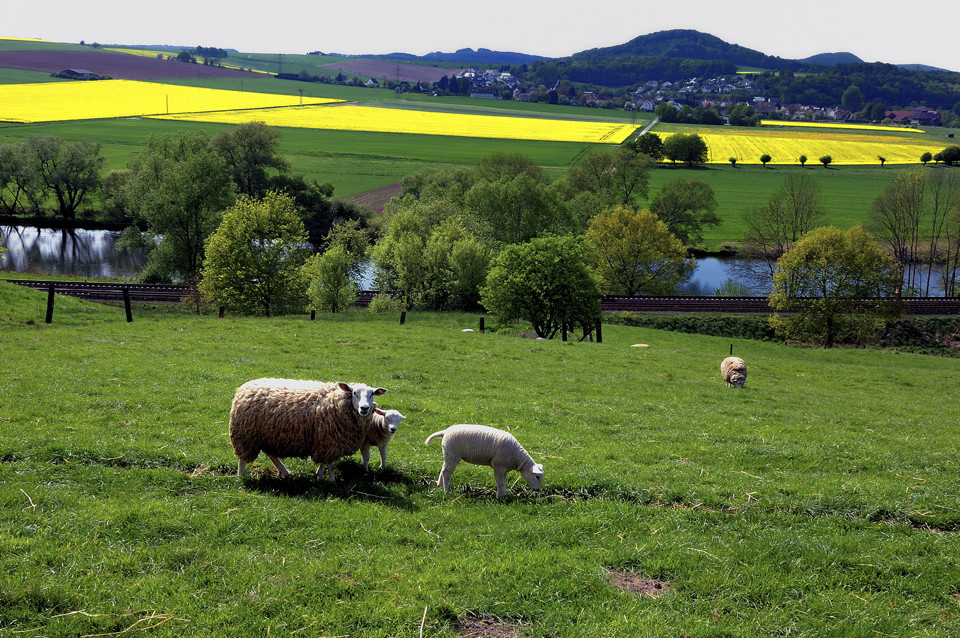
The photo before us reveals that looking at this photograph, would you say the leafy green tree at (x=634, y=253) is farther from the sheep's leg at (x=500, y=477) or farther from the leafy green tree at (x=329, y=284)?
the sheep's leg at (x=500, y=477)


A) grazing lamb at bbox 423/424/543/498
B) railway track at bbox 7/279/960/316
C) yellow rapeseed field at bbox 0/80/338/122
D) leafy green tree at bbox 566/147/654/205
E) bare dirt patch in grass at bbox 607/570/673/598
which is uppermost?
yellow rapeseed field at bbox 0/80/338/122

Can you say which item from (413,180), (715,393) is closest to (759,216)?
(413,180)

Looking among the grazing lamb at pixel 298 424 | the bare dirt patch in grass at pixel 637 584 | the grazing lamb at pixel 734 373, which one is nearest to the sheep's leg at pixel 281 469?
the grazing lamb at pixel 298 424

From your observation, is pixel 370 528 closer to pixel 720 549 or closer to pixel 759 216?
pixel 720 549

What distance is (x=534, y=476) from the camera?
12344 millimetres

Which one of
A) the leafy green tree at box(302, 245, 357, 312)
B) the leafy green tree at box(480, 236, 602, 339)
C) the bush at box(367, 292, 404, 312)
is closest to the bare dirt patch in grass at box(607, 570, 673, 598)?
the leafy green tree at box(480, 236, 602, 339)

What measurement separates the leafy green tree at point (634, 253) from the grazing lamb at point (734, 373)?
56.0 m

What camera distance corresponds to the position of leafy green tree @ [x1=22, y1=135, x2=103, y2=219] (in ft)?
317

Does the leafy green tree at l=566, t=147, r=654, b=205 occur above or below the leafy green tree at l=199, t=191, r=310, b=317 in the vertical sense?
above

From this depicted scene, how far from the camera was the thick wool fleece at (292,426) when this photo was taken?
12.1m

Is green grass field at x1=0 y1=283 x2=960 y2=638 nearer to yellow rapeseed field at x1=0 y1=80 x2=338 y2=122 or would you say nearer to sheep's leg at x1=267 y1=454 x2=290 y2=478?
sheep's leg at x1=267 y1=454 x2=290 y2=478

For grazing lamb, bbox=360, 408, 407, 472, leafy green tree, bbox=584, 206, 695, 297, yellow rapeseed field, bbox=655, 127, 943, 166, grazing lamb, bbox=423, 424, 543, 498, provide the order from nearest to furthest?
1. grazing lamb, bbox=423, 424, 543, 498
2. grazing lamb, bbox=360, 408, 407, 472
3. leafy green tree, bbox=584, 206, 695, 297
4. yellow rapeseed field, bbox=655, 127, 943, 166

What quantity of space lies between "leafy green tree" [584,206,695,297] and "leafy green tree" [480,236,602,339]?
118 ft

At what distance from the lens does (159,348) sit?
2430cm
